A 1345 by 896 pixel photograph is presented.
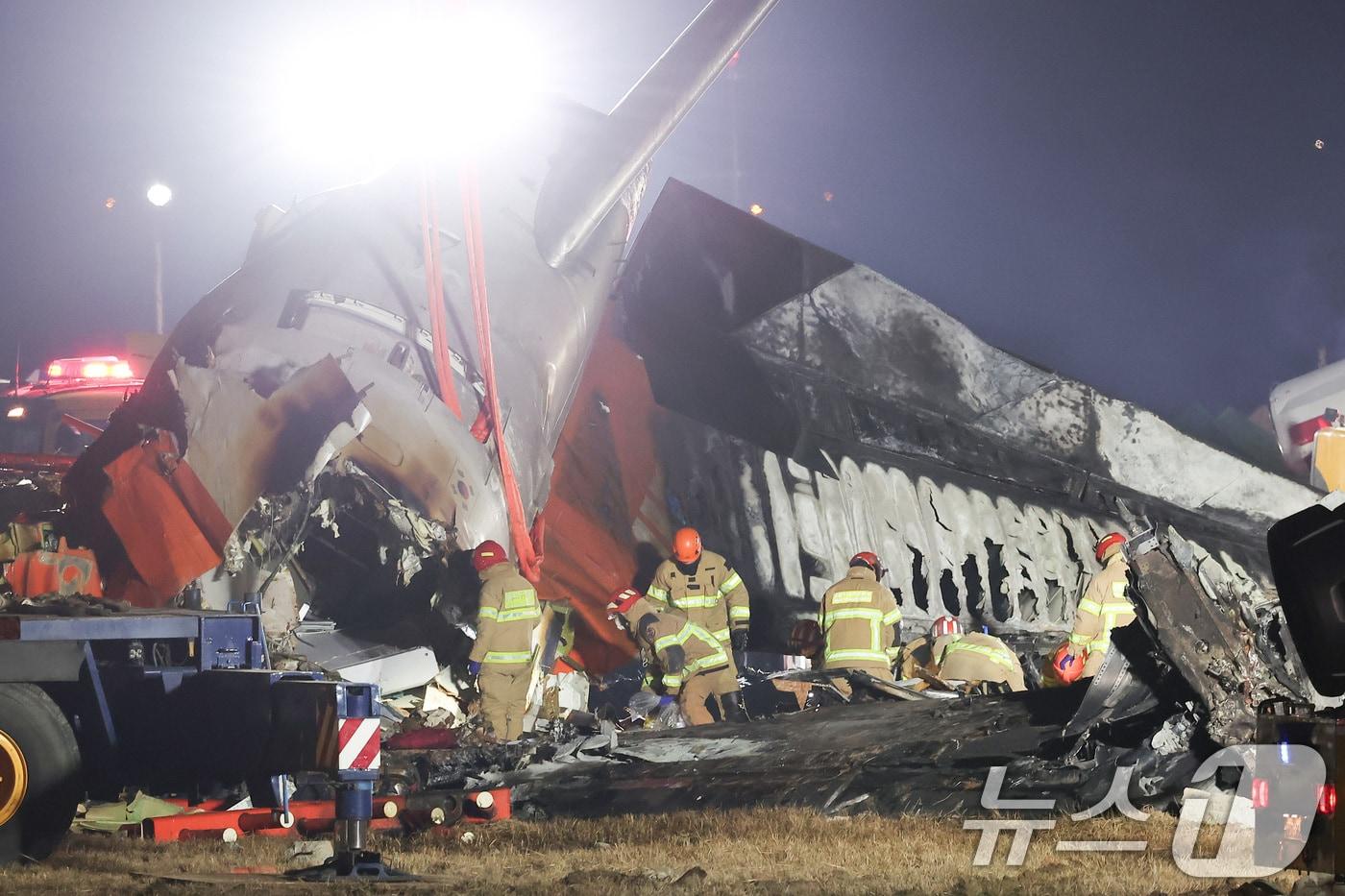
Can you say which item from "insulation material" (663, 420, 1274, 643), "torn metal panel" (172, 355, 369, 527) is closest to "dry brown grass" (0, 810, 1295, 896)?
"torn metal panel" (172, 355, 369, 527)

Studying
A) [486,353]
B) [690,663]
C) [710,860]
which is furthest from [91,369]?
[710,860]

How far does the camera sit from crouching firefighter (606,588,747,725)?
10375 mm

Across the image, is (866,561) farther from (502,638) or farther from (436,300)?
(436,300)

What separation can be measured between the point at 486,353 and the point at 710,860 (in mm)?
5472

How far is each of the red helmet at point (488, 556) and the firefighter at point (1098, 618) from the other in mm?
4025

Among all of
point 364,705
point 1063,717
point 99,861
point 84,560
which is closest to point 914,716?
point 1063,717

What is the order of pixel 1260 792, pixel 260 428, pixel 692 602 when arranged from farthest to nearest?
pixel 692 602
pixel 260 428
pixel 1260 792

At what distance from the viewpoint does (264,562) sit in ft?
32.1

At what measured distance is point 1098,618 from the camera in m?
9.04

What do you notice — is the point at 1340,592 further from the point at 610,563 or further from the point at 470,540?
the point at 610,563

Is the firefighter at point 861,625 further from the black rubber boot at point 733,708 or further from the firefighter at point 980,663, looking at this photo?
the black rubber boot at point 733,708

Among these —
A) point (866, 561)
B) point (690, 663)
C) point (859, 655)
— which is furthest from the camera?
point (866, 561)

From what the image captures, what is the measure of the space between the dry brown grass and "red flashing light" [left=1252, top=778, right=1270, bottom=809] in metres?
1.33

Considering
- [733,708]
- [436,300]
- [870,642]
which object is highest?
[436,300]
